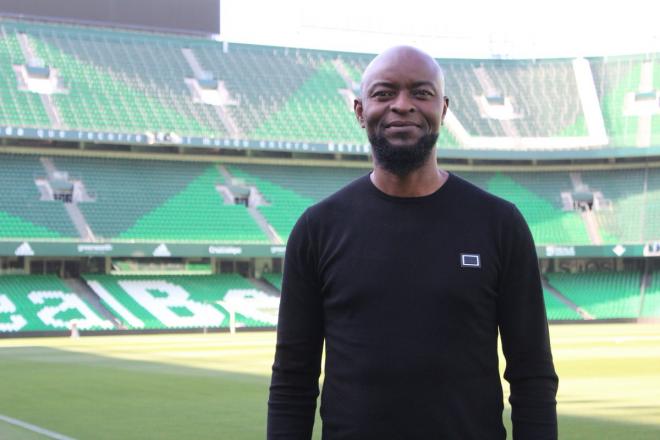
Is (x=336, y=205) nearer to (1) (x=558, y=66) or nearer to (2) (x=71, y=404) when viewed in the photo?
(2) (x=71, y=404)

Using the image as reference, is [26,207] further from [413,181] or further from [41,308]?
[413,181]

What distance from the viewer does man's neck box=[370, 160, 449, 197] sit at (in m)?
3.75

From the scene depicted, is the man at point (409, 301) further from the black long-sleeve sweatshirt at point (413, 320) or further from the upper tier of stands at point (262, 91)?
the upper tier of stands at point (262, 91)

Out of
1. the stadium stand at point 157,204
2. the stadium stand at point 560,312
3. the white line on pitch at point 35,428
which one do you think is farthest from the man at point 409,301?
the stadium stand at point 560,312

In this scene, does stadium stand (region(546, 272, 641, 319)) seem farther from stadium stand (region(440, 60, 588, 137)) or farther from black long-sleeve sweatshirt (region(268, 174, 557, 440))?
black long-sleeve sweatshirt (region(268, 174, 557, 440))

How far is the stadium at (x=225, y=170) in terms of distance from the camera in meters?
48.5

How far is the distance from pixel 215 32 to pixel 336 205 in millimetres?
62097

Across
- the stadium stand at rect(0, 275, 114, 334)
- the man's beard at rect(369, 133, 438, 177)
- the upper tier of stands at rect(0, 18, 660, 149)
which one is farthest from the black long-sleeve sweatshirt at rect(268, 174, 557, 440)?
the upper tier of stands at rect(0, 18, 660, 149)

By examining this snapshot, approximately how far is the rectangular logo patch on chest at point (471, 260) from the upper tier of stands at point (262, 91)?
164 ft

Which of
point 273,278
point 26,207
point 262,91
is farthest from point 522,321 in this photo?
point 262,91

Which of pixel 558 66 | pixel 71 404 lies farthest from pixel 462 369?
pixel 558 66

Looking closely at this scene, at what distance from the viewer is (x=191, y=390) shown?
19.9 m

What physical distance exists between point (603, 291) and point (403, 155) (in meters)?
54.9

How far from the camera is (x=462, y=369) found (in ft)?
11.8
